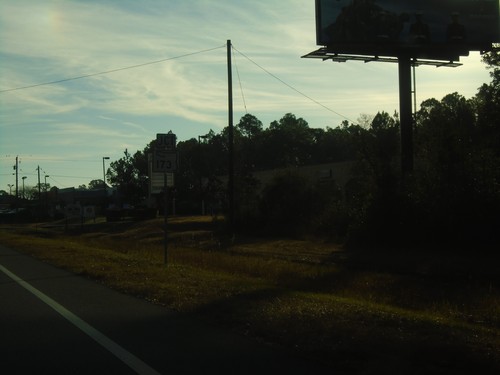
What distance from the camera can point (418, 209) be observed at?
27641 millimetres

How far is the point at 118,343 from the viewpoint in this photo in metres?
8.47

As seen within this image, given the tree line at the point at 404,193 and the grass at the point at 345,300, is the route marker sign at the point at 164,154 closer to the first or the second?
the grass at the point at 345,300

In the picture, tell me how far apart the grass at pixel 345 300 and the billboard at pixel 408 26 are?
40.3 feet

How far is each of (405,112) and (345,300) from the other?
2269 cm

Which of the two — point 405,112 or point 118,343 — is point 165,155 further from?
point 405,112

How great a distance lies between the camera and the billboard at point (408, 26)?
1329 inches

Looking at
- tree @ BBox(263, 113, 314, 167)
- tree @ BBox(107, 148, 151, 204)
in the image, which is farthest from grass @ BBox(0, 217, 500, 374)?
tree @ BBox(263, 113, 314, 167)

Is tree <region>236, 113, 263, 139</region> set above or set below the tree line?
above

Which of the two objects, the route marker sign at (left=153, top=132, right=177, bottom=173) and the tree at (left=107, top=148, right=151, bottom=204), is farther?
the tree at (left=107, top=148, right=151, bottom=204)

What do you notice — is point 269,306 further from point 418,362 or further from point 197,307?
point 418,362

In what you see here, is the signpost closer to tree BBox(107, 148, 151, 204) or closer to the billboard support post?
the billboard support post

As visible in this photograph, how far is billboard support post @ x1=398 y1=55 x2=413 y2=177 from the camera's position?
30.6 metres

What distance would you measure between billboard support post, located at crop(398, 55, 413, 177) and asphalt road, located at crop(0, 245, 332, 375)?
20.7 meters

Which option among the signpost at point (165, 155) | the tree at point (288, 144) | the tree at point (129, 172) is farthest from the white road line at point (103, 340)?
the tree at point (288, 144)
